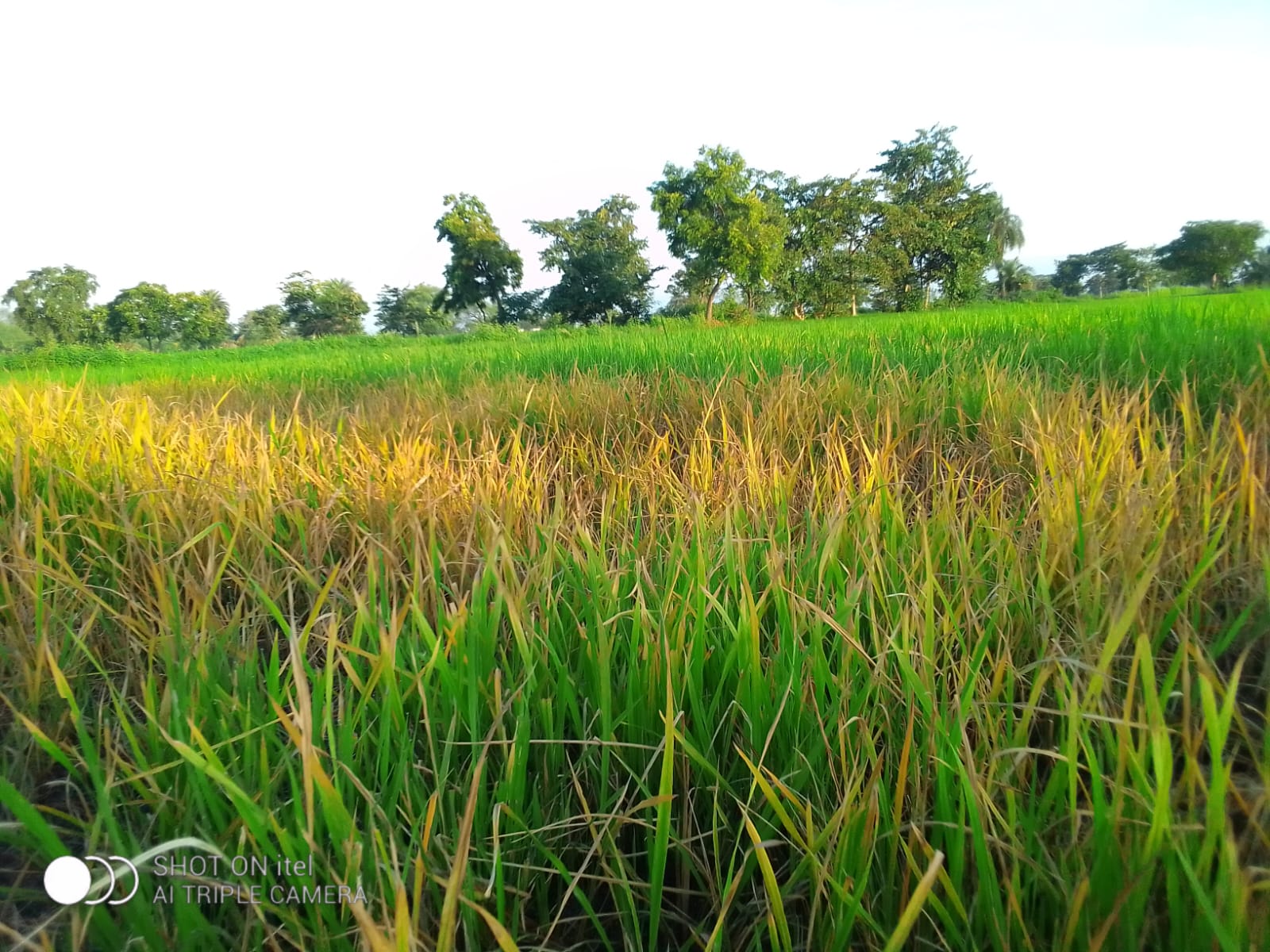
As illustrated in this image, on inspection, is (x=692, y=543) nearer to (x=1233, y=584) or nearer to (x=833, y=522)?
(x=833, y=522)

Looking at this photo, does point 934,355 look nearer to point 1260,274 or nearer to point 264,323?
point 1260,274

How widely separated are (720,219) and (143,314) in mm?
33692

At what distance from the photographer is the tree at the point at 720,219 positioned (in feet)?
65.3

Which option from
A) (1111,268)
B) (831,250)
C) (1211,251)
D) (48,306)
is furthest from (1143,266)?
(48,306)

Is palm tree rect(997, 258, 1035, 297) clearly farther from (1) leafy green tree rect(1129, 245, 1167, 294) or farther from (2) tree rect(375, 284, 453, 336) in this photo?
(2) tree rect(375, 284, 453, 336)

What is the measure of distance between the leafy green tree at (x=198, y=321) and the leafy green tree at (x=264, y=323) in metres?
1.48

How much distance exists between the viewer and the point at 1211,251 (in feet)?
76.2

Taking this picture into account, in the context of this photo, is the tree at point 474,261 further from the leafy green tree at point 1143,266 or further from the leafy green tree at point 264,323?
the leafy green tree at point 1143,266

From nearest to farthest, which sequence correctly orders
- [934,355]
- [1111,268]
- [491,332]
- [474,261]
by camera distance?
[934,355], [491,332], [474,261], [1111,268]

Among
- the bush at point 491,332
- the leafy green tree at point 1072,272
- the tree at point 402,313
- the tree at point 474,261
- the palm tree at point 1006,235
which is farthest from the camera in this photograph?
the leafy green tree at point 1072,272

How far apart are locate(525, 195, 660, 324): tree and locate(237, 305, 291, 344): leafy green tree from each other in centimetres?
1895

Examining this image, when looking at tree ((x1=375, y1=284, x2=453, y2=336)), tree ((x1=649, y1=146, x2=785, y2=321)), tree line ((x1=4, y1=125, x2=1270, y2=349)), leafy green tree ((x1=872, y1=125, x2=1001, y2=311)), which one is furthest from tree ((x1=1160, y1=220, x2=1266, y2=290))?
tree ((x1=375, y1=284, x2=453, y2=336))

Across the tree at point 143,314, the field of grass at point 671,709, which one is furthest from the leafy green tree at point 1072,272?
the tree at point 143,314

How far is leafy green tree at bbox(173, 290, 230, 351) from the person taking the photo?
3525 centimetres
